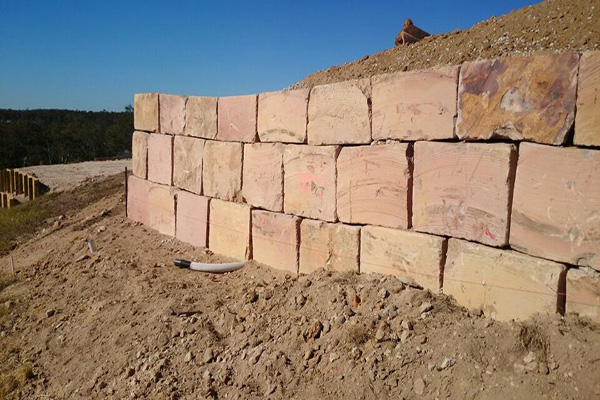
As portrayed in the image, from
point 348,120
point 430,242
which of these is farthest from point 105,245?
point 430,242

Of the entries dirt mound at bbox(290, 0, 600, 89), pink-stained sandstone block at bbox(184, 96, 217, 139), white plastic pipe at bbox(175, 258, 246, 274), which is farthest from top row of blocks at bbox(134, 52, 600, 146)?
dirt mound at bbox(290, 0, 600, 89)

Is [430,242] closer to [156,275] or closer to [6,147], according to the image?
[156,275]

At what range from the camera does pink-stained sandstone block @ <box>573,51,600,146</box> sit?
3047mm

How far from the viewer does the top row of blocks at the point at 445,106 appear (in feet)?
10.5

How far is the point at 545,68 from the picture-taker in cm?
330

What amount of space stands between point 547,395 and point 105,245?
7.05m

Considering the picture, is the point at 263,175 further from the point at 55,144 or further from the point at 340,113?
the point at 55,144

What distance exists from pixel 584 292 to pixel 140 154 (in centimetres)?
765

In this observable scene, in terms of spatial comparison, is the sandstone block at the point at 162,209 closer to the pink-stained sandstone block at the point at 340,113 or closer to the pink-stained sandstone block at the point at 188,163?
the pink-stained sandstone block at the point at 188,163

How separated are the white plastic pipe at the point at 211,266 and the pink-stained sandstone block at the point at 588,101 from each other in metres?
4.15

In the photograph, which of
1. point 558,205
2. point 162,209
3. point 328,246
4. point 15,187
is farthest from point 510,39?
point 15,187

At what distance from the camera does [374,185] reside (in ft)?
14.9

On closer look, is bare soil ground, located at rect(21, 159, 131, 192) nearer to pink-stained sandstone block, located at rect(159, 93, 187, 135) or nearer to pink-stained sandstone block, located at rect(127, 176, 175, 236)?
pink-stained sandstone block, located at rect(127, 176, 175, 236)

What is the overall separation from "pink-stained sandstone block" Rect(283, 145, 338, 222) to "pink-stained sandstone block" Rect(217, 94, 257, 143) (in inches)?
32.4
